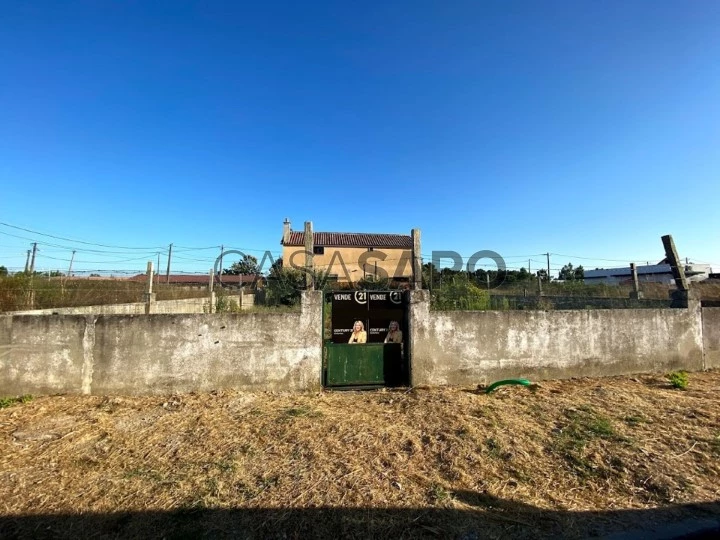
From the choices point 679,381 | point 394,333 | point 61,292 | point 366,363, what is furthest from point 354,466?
point 61,292

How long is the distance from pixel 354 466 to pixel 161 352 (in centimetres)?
387

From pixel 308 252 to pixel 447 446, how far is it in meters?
3.68

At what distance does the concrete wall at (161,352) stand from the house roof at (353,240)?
3507 cm

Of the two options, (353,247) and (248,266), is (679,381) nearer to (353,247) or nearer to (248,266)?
(248,266)

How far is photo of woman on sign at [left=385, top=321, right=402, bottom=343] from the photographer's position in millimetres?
6840

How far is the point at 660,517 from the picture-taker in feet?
10.3

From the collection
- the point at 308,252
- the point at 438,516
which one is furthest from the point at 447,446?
the point at 308,252

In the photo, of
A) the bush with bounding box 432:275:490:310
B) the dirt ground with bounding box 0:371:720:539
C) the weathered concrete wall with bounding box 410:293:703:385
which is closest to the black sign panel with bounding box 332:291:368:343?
the weathered concrete wall with bounding box 410:293:703:385

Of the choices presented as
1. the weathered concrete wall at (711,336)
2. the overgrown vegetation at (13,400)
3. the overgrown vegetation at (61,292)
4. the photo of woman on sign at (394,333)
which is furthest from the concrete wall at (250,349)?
the weathered concrete wall at (711,336)

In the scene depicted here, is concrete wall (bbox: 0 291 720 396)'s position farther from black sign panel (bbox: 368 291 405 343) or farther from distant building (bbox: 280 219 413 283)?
distant building (bbox: 280 219 413 283)

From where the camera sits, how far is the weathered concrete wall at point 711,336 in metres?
8.46

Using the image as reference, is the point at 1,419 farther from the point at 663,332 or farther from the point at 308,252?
the point at 663,332

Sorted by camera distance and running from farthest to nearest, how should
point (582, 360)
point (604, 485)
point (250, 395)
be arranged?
point (582, 360) → point (250, 395) → point (604, 485)

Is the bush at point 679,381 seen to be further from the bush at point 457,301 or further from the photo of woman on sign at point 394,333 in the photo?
the photo of woman on sign at point 394,333
